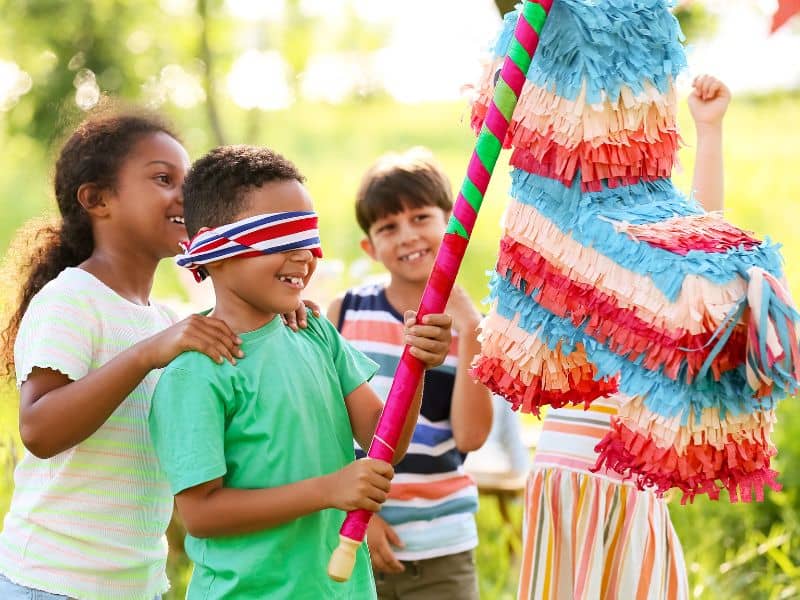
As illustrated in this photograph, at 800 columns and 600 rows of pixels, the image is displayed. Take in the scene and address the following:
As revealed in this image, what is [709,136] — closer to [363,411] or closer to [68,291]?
[363,411]

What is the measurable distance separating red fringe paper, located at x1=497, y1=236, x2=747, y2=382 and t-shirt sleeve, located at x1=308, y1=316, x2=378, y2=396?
0.30 m

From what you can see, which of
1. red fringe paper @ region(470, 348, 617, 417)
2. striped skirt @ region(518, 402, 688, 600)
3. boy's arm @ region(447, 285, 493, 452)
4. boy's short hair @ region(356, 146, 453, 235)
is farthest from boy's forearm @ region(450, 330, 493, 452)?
red fringe paper @ region(470, 348, 617, 417)

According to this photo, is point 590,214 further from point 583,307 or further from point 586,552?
point 586,552

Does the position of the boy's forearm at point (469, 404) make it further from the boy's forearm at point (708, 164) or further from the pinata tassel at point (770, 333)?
the pinata tassel at point (770, 333)

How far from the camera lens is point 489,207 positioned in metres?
8.90

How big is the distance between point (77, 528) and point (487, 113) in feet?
2.91

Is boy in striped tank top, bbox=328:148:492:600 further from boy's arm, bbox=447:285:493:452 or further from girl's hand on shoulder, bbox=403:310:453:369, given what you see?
girl's hand on shoulder, bbox=403:310:453:369

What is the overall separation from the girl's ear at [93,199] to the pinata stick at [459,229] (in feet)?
2.15

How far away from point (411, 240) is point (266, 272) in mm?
709

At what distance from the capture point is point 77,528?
162 centimetres

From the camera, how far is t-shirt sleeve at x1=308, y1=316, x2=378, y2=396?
159cm

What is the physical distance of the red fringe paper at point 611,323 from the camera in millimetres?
1232

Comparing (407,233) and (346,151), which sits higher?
(346,151)

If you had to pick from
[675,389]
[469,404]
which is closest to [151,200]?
[469,404]
